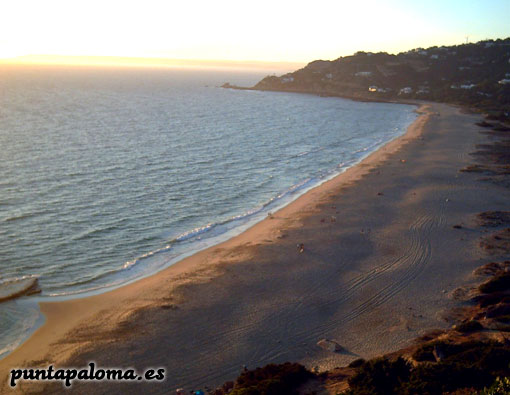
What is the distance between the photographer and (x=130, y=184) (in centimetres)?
3638

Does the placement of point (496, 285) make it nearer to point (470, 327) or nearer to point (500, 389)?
point (470, 327)

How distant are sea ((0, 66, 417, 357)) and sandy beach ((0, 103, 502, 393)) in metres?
1.99

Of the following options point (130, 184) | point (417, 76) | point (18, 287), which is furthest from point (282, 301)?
point (417, 76)

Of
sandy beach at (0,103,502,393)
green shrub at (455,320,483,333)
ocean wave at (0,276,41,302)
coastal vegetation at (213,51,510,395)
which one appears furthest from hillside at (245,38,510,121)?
ocean wave at (0,276,41,302)

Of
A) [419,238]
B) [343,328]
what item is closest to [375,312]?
[343,328]

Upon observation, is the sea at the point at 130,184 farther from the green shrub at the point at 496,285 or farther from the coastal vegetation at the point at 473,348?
the green shrub at the point at 496,285

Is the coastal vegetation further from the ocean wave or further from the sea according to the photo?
the sea

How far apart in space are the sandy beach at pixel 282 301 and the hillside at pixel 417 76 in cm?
8799

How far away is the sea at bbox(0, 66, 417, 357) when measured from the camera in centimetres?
2330

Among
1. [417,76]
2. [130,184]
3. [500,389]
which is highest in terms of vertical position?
[417,76]

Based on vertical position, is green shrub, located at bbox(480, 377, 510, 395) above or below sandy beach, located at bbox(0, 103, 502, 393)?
above

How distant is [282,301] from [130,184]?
20.7m

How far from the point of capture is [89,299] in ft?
67.5

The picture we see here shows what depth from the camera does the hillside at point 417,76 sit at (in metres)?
116
